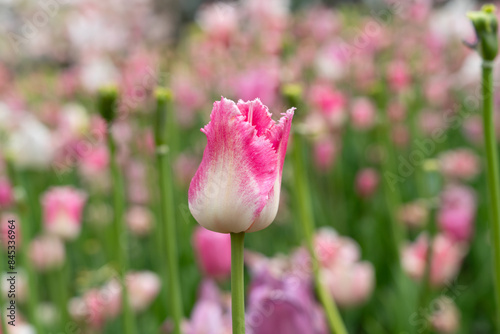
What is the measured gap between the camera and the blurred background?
2.79 feet

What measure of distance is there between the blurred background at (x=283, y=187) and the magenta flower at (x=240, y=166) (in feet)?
0.76

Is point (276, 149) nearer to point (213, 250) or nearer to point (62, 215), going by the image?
point (213, 250)

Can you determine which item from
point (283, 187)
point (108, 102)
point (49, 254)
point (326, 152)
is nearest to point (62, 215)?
point (49, 254)

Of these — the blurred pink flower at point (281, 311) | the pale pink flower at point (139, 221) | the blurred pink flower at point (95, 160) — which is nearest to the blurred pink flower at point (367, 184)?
the pale pink flower at point (139, 221)

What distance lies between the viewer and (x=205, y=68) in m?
2.31

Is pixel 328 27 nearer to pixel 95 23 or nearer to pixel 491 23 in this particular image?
pixel 95 23

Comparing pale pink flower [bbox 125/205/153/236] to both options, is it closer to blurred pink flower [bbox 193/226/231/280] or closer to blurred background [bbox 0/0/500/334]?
blurred background [bbox 0/0/500/334]

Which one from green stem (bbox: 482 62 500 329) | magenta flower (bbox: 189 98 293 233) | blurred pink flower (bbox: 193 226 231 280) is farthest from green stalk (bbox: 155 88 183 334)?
blurred pink flower (bbox: 193 226 231 280)

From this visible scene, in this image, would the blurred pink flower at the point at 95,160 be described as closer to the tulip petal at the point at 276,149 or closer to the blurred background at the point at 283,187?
the blurred background at the point at 283,187

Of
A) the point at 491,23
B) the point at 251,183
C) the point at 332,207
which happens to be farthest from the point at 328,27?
the point at 251,183

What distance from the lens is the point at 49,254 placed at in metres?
1.23

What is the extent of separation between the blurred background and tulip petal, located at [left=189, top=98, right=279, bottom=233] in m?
0.23

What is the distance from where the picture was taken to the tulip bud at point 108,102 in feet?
1.78

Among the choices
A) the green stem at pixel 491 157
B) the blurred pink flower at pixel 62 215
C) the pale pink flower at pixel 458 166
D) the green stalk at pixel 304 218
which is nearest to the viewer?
the green stem at pixel 491 157
